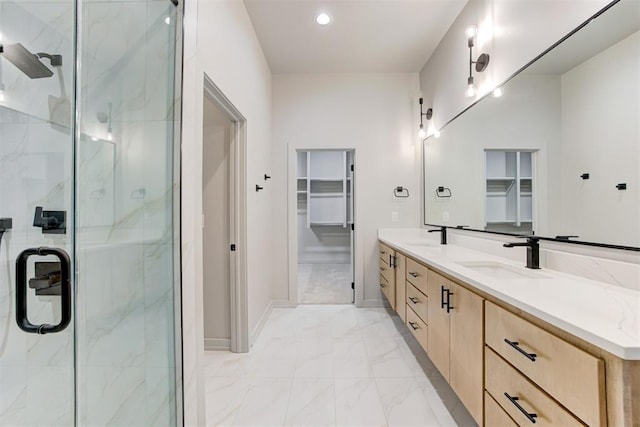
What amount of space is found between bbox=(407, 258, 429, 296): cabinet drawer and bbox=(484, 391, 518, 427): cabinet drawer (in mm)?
739

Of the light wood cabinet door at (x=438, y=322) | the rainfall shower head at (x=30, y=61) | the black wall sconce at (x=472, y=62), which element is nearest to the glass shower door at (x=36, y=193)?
the rainfall shower head at (x=30, y=61)

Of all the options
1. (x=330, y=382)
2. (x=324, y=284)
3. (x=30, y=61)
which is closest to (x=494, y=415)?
(x=330, y=382)

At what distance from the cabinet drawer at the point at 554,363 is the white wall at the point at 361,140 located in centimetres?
240

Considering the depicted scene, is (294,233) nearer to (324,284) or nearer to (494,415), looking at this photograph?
(324,284)

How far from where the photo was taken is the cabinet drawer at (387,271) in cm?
284

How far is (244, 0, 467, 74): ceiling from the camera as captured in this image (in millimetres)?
2400

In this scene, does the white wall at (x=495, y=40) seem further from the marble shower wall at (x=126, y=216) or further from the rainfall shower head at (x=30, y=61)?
the rainfall shower head at (x=30, y=61)

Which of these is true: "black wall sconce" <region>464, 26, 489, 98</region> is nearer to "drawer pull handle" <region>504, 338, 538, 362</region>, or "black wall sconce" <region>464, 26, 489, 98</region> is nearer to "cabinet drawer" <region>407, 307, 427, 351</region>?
"cabinet drawer" <region>407, 307, 427, 351</region>

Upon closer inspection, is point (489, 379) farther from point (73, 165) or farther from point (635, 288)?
point (73, 165)

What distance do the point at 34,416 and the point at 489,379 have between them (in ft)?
6.35

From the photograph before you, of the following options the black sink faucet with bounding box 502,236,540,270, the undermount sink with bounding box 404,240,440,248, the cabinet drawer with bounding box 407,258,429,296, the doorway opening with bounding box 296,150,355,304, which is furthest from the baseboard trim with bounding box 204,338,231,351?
the doorway opening with bounding box 296,150,355,304

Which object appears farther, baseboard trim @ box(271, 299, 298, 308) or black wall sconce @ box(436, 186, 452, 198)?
baseboard trim @ box(271, 299, 298, 308)

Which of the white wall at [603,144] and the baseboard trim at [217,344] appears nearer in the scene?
the white wall at [603,144]

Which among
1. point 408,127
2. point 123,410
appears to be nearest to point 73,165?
point 123,410
